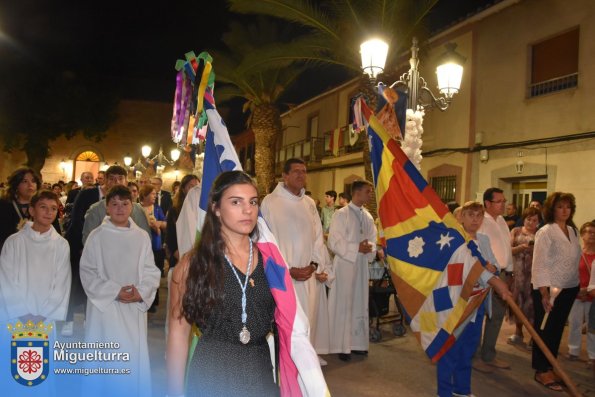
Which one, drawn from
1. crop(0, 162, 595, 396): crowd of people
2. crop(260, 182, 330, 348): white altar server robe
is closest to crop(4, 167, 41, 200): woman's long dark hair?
crop(0, 162, 595, 396): crowd of people

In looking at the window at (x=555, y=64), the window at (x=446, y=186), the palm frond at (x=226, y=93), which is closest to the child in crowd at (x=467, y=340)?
the window at (x=555, y=64)

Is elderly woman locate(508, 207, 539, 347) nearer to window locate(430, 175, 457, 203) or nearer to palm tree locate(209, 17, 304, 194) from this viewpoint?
window locate(430, 175, 457, 203)

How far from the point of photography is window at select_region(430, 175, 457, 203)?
49.3 ft

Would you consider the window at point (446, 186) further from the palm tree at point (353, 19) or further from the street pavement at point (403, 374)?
the street pavement at point (403, 374)

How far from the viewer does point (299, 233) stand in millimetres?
5711

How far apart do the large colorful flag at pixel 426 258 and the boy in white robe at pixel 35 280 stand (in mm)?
2904

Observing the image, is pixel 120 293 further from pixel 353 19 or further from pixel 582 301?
pixel 353 19

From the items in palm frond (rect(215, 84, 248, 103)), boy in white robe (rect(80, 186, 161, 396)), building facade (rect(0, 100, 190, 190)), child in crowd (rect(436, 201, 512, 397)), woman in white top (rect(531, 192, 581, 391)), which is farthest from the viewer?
building facade (rect(0, 100, 190, 190))

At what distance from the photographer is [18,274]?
4.08 m

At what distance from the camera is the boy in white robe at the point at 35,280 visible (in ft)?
13.0

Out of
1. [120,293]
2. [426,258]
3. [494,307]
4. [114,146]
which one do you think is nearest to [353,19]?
[494,307]

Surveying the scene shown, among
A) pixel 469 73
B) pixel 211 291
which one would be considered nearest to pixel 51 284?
Result: pixel 211 291

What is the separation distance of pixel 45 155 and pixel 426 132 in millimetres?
25151

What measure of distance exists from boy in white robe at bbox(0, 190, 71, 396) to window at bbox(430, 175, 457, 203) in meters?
12.6
